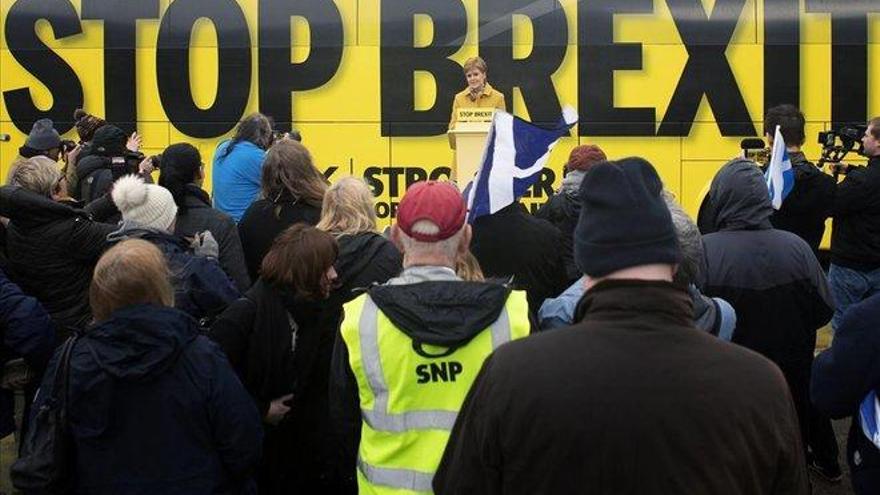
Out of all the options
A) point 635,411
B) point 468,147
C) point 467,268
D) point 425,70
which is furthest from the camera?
point 425,70

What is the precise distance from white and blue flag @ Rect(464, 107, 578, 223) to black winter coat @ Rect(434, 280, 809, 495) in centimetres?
245

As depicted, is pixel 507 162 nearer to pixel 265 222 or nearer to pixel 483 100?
pixel 265 222

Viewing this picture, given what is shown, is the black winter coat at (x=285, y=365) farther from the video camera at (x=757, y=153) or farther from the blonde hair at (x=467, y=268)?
the video camera at (x=757, y=153)

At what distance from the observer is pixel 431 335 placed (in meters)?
3.07

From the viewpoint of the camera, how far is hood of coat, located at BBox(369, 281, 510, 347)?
308 cm

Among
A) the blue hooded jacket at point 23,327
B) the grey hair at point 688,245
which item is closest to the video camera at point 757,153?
the grey hair at point 688,245

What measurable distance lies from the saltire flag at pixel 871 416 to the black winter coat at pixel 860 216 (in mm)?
3570

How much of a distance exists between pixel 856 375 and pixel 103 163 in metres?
5.51

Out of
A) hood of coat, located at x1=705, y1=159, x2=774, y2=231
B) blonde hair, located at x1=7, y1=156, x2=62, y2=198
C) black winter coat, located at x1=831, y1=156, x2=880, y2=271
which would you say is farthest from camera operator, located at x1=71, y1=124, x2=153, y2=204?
black winter coat, located at x1=831, y1=156, x2=880, y2=271

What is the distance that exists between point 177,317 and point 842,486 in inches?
167

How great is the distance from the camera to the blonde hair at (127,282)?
3.40m

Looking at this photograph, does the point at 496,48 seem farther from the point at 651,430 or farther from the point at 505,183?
the point at 651,430

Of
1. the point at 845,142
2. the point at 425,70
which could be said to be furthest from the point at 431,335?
the point at 425,70

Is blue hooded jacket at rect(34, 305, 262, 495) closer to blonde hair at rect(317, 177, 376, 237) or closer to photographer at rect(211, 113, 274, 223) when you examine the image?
blonde hair at rect(317, 177, 376, 237)
